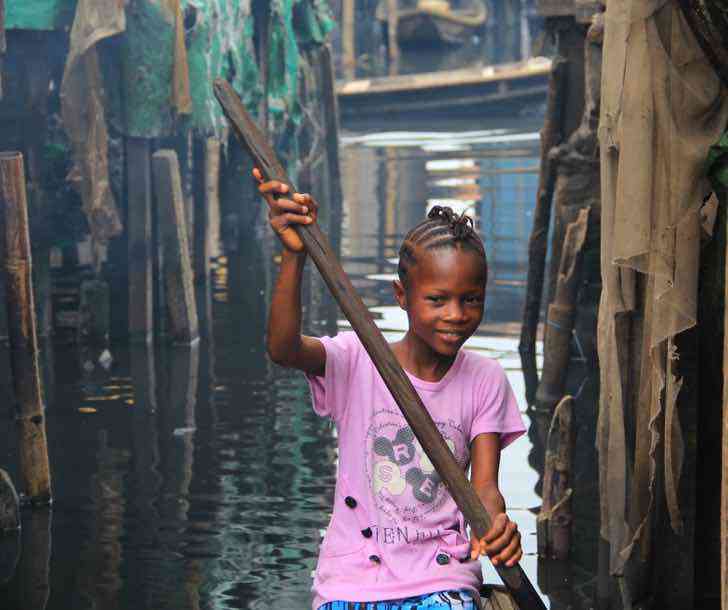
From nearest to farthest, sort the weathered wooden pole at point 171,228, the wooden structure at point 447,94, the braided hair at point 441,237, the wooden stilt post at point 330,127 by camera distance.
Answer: the braided hair at point 441,237, the weathered wooden pole at point 171,228, the wooden stilt post at point 330,127, the wooden structure at point 447,94

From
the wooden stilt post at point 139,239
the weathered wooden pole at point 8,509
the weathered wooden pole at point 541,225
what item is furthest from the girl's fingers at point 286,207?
the wooden stilt post at point 139,239

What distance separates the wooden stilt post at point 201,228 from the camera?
12866mm

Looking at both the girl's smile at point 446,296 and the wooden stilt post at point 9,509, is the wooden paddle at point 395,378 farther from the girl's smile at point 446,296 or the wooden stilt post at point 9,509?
the wooden stilt post at point 9,509

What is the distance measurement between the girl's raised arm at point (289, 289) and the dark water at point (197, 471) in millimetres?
2352

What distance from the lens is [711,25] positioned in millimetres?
4672

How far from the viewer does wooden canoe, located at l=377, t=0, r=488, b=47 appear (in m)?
39.9

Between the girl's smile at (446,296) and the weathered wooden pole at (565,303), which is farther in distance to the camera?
the weathered wooden pole at (565,303)

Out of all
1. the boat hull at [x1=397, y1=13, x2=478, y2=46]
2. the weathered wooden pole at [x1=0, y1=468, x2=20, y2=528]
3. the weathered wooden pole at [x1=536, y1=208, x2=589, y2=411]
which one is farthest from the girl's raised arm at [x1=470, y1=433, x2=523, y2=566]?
the boat hull at [x1=397, y1=13, x2=478, y2=46]

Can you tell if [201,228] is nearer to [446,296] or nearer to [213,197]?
[213,197]

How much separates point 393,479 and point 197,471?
168 inches

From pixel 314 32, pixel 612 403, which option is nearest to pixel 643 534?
pixel 612 403

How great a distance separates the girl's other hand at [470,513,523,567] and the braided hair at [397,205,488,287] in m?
0.55

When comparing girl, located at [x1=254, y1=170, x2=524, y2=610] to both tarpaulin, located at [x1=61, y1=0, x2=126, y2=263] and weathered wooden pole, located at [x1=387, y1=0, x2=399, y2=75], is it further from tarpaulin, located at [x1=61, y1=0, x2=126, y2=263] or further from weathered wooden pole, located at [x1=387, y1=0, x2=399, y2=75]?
weathered wooden pole, located at [x1=387, y1=0, x2=399, y2=75]

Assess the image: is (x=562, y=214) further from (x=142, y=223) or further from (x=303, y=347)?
(x=303, y=347)
